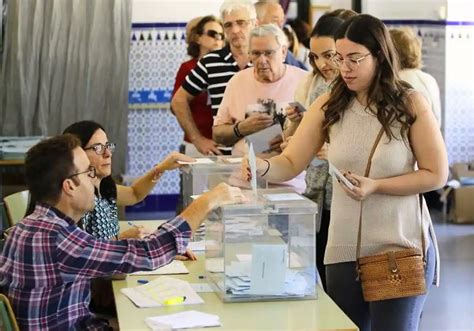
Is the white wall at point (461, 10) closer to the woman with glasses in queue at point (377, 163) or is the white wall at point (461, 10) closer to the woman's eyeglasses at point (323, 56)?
the woman's eyeglasses at point (323, 56)

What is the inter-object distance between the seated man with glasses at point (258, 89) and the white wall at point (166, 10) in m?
3.64

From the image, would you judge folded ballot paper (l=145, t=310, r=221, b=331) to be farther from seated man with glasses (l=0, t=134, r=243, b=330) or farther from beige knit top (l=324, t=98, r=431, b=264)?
beige knit top (l=324, t=98, r=431, b=264)

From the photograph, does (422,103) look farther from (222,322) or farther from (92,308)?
(92,308)

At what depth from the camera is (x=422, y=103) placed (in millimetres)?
3557

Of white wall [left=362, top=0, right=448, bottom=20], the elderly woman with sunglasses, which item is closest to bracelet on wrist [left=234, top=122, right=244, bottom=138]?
the elderly woman with sunglasses

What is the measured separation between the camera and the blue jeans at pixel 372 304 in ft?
11.6

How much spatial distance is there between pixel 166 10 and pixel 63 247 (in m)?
5.99

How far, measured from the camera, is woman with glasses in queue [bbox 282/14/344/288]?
15.0 feet

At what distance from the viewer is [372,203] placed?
3.58 metres

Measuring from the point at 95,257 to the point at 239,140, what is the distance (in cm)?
222

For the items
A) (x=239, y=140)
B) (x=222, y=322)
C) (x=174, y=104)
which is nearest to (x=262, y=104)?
(x=239, y=140)

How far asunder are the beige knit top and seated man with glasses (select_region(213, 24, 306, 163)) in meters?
1.52

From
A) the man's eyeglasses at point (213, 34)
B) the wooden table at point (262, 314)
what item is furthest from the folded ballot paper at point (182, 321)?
the man's eyeglasses at point (213, 34)

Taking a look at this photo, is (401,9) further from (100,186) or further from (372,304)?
(372,304)
